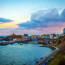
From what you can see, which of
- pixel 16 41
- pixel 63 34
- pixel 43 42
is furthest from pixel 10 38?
pixel 63 34

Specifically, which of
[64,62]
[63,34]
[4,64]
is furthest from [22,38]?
[64,62]

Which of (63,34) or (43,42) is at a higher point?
(63,34)

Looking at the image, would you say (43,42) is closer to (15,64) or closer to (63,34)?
(63,34)

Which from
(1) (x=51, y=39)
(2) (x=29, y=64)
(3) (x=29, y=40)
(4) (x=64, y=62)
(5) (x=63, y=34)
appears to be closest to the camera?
(4) (x=64, y=62)

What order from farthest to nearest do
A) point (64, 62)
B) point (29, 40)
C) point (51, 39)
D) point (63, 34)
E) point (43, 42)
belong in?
point (29, 40), point (43, 42), point (51, 39), point (63, 34), point (64, 62)

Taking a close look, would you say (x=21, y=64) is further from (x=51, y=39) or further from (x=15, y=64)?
(x=51, y=39)

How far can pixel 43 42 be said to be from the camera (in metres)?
35.4

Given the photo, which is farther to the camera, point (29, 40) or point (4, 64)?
point (29, 40)

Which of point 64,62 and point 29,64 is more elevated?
point 64,62

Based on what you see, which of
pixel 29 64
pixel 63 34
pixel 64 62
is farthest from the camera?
pixel 63 34

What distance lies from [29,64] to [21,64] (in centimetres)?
72

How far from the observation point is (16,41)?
42781 millimetres

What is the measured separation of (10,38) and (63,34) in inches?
1022

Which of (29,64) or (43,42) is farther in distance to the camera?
(43,42)
